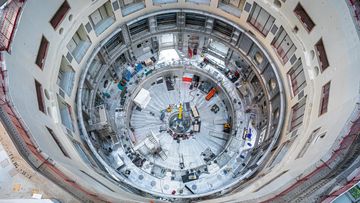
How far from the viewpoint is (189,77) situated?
1209 inches

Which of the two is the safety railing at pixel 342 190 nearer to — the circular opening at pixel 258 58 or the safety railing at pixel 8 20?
the circular opening at pixel 258 58

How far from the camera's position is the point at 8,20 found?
1611 cm

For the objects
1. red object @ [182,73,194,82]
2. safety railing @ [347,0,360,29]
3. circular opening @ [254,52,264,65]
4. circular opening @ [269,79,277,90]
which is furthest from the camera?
red object @ [182,73,194,82]

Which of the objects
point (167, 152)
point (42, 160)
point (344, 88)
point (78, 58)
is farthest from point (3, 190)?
point (344, 88)

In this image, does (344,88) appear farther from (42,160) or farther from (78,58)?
(78,58)

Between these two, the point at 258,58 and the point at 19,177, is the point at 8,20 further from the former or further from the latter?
the point at 258,58

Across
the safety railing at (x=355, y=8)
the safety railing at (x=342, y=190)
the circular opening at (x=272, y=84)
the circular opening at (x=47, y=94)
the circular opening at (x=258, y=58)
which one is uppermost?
the circular opening at (x=258, y=58)

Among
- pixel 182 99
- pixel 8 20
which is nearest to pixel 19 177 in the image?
pixel 8 20

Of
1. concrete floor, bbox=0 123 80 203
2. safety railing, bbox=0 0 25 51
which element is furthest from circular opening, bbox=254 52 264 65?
concrete floor, bbox=0 123 80 203

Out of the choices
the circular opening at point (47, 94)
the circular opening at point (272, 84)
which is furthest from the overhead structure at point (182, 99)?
the circular opening at point (272, 84)

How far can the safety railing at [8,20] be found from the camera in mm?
15727

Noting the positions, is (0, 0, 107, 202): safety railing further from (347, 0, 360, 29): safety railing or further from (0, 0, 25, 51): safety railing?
(347, 0, 360, 29): safety railing

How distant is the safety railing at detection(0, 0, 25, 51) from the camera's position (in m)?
15.7

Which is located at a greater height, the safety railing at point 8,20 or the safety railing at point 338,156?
the safety railing at point 8,20
